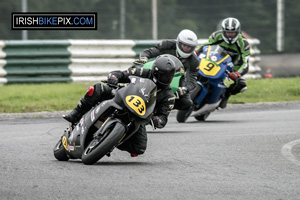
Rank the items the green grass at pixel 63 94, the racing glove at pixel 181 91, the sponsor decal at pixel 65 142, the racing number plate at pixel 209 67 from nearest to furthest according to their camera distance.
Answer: the sponsor decal at pixel 65 142, the racing glove at pixel 181 91, the racing number plate at pixel 209 67, the green grass at pixel 63 94

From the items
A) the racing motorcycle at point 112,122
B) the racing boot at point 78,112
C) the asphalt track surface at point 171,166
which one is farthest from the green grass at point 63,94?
the racing motorcycle at point 112,122

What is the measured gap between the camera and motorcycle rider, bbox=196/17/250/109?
530 inches

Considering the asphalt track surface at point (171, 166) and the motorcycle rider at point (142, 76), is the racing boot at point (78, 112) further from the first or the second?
the asphalt track surface at point (171, 166)

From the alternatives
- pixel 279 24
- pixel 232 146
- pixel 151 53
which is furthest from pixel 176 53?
pixel 279 24

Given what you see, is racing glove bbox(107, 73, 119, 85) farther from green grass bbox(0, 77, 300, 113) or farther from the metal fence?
the metal fence

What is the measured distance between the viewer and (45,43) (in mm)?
16938

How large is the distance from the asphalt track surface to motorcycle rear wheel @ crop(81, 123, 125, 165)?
0.31 ft

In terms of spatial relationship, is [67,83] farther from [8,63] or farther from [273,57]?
[273,57]

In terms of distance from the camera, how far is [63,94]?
50.4 ft

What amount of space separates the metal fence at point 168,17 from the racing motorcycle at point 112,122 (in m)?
10.6

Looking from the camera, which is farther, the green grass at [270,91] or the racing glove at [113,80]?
the green grass at [270,91]

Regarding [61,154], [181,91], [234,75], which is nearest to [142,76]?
[61,154]

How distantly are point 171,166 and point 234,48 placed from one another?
6.53m

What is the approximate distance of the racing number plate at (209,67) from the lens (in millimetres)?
12805
